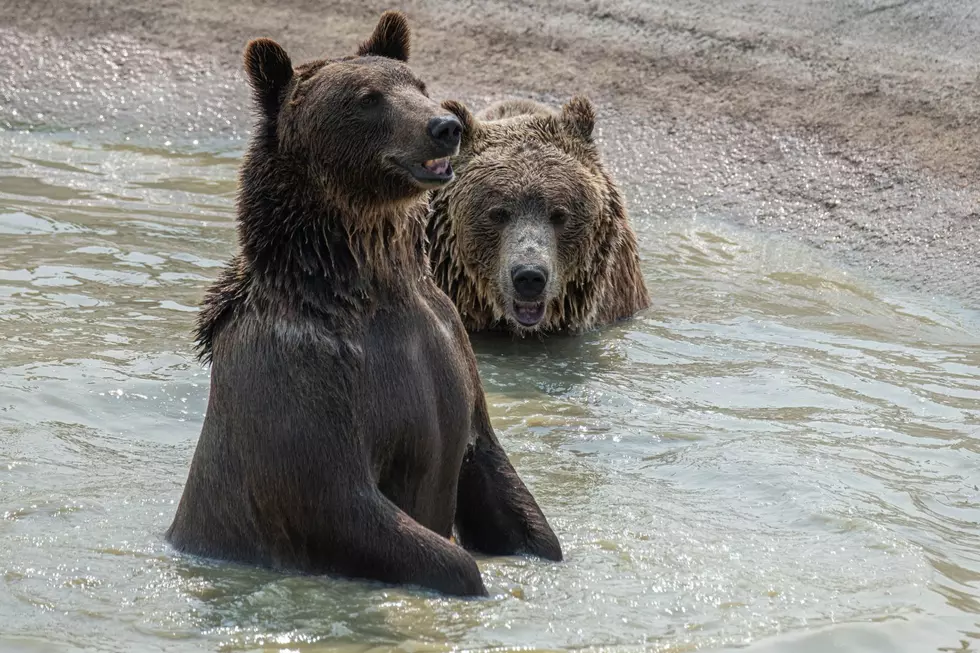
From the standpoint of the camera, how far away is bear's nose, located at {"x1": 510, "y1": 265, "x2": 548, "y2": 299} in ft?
31.1

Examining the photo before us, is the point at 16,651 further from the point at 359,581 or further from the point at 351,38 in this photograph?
the point at 351,38

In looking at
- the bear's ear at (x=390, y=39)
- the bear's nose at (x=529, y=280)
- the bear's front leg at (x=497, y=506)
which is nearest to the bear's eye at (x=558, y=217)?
the bear's nose at (x=529, y=280)

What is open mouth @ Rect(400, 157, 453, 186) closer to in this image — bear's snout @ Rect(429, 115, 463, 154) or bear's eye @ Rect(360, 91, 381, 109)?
bear's snout @ Rect(429, 115, 463, 154)

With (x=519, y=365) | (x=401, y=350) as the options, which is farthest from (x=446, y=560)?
(x=519, y=365)

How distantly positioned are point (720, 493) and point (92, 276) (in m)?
5.14

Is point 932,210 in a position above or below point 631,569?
above

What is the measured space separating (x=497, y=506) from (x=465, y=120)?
4.56m

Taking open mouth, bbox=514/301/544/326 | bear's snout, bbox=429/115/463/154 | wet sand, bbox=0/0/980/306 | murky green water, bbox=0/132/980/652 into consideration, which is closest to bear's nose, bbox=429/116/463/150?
bear's snout, bbox=429/115/463/154

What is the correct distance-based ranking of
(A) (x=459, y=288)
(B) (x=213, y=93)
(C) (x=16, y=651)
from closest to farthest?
(C) (x=16, y=651) → (A) (x=459, y=288) → (B) (x=213, y=93)

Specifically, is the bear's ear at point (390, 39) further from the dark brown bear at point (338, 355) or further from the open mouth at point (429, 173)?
the open mouth at point (429, 173)

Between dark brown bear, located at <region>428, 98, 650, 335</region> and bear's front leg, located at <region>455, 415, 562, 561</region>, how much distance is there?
3467 mm

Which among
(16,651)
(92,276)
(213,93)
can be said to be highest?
(213,93)

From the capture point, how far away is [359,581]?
5484 mm

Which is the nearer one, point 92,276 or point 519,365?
point 519,365
